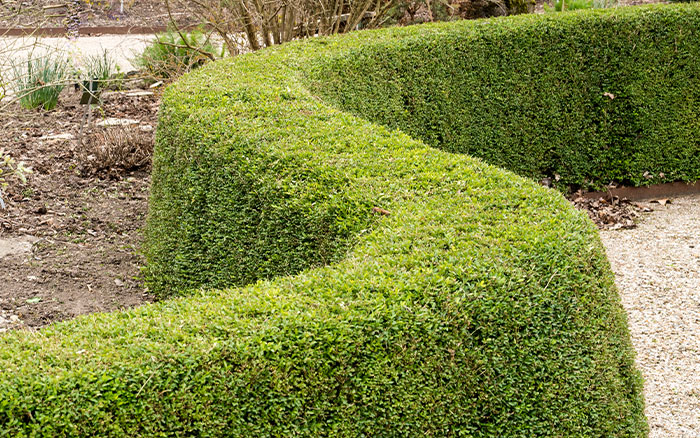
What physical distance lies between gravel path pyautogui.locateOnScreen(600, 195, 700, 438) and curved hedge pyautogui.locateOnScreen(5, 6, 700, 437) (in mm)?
1291

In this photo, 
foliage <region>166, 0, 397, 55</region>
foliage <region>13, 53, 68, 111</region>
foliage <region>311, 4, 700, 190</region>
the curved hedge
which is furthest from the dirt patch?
foliage <region>311, 4, 700, 190</region>

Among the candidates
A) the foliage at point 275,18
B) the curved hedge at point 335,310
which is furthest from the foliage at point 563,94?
the curved hedge at point 335,310

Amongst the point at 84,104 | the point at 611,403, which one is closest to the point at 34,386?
the point at 611,403

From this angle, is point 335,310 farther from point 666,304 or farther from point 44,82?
point 44,82

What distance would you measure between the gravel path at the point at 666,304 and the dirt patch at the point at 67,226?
321cm

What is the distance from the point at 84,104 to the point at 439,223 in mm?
7159

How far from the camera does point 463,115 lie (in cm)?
657

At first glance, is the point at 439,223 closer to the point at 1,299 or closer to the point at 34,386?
the point at 34,386

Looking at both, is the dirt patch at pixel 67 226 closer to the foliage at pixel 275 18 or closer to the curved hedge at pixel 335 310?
the curved hedge at pixel 335 310

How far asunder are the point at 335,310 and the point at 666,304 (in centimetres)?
366

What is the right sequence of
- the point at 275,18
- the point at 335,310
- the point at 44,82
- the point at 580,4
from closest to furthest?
the point at 335,310 → the point at 275,18 → the point at 44,82 → the point at 580,4

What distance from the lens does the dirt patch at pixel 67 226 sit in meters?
4.61

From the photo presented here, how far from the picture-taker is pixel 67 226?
576 centimetres

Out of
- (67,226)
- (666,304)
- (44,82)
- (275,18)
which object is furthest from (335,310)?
(44,82)
